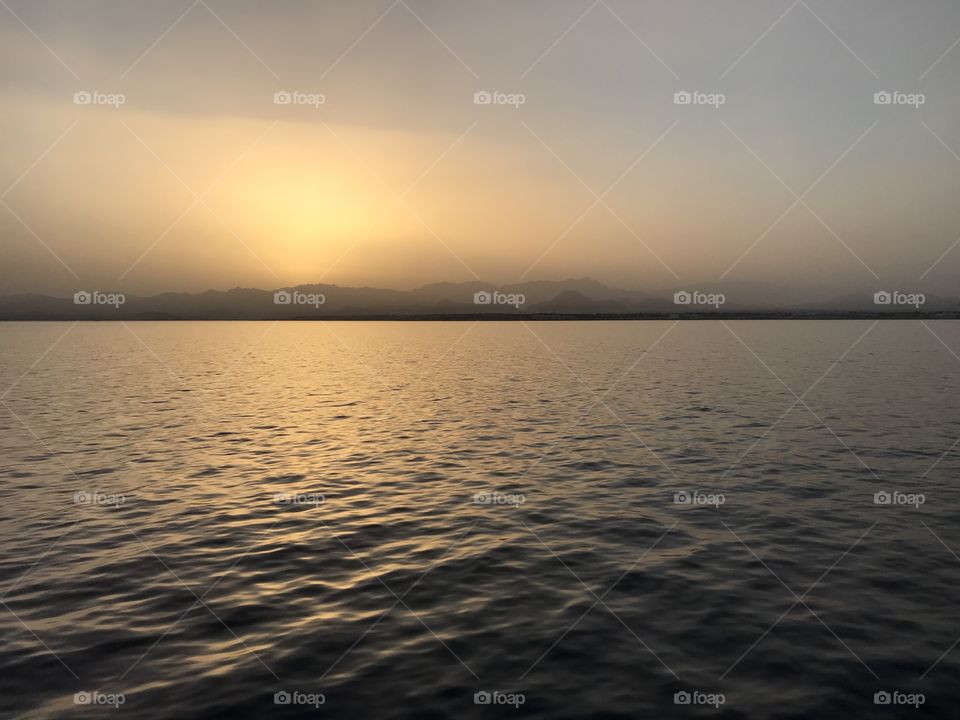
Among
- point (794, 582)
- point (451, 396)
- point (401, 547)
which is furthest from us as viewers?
point (451, 396)

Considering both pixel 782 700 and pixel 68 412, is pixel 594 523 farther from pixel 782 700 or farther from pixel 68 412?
pixel 68 412

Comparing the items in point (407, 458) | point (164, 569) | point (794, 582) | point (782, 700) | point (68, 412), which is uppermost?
point (68, 412)

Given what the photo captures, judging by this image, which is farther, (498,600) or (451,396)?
(451,396)

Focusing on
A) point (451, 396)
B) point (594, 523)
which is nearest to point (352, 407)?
point (451, 396)

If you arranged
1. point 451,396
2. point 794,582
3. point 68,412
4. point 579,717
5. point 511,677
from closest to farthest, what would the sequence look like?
point 579,717
point 511,677
point 794,582
point 68,412
point 451,396

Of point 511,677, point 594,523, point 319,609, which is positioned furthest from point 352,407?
point 511,677

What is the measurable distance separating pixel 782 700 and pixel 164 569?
13.2 m

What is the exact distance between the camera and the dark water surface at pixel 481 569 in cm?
1001

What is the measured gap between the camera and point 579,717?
9.13 meters

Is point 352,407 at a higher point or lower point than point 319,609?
higher

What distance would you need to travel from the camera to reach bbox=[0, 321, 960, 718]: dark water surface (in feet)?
32.8

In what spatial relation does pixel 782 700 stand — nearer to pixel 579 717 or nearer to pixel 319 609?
pixel 579 717

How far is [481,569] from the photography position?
1505 centimetres

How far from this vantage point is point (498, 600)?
13.3 meters
